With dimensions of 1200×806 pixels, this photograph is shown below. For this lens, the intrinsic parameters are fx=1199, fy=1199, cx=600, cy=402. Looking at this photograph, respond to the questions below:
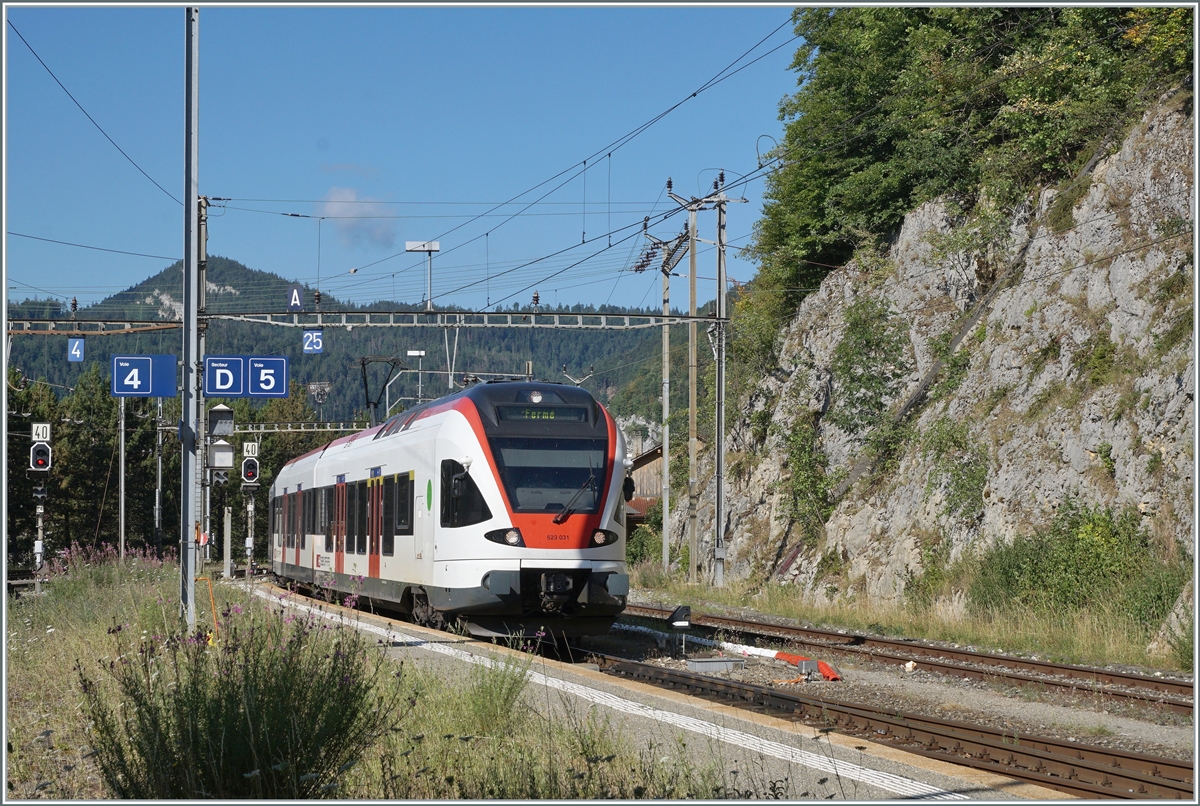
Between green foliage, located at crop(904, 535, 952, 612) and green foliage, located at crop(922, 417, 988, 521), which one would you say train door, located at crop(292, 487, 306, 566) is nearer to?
green foliage, located at crop(904, 535, 952, 612)

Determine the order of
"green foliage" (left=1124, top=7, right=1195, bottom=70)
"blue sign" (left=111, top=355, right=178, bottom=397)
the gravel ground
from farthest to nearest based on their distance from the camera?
1. "green foliage" (left=1124, top=7, right=1195, bottom=70)
2. "blue sign" (left=111, top=355, right=178, bottom=397)
3. the gravel ground

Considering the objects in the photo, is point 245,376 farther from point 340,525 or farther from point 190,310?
point 190,310

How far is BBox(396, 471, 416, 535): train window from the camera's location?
18062 millimetres

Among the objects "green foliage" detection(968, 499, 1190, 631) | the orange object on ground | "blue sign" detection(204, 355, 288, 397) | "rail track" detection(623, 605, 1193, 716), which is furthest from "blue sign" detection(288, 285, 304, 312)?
the orange object on ground

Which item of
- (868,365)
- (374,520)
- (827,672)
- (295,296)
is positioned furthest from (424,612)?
(295,296)

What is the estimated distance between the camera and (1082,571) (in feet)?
63.5

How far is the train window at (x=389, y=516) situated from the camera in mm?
19062

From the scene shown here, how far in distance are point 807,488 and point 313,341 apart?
50.9 feet

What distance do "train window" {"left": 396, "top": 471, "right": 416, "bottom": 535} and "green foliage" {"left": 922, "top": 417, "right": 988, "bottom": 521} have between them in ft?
39.4

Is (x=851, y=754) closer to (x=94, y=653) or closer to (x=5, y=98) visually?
(x=94, y=653)

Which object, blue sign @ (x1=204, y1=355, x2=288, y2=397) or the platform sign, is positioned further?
the platform sign

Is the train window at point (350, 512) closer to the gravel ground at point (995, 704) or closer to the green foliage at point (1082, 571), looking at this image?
the gravel ground at point (995, 704)

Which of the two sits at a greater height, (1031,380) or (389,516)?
(1031,380)

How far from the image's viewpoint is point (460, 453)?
53.3 feet
